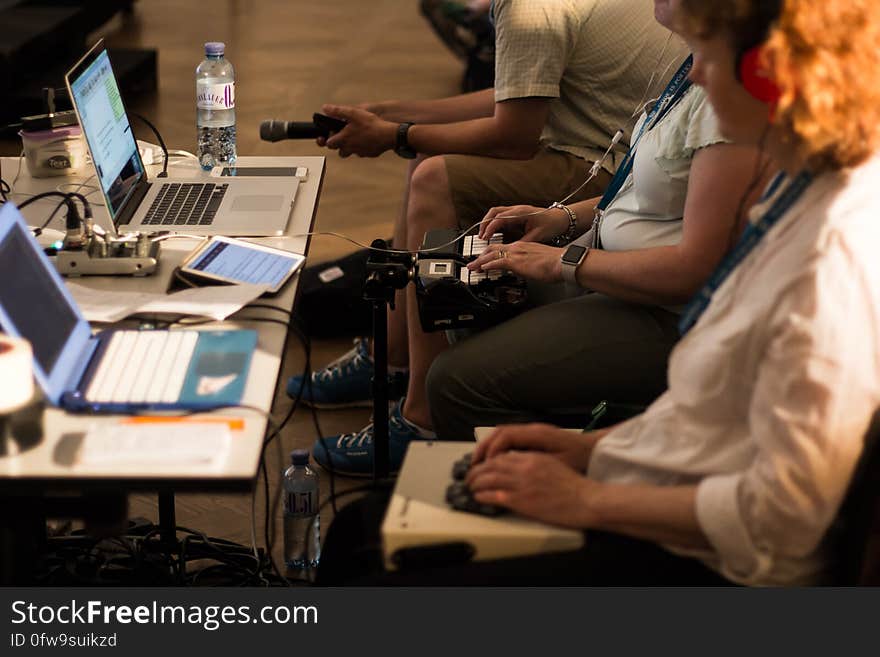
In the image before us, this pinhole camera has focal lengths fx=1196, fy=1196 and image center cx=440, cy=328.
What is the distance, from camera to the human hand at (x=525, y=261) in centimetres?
231

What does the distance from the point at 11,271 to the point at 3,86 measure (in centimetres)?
437

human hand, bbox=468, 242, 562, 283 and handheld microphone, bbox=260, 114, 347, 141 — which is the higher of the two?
human hand, bbox=468, 242, 562, 283

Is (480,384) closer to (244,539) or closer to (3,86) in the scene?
(244,539)

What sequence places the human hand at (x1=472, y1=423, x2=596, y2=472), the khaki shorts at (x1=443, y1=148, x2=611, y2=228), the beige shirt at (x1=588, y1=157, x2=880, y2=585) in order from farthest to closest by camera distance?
the khaki shorts at (x1=443, y1=148, x2=611, y2=228)
the human hand at (x1=472, y1=423, x2=596, y2=472)
the beige shirt at (x1=588, y1=157, x2=880, y2=585)

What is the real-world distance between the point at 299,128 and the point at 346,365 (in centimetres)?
72

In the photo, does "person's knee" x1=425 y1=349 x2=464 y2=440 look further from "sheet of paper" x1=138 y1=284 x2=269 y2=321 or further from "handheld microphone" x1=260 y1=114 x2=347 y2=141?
"handheld microphone" x1=260 y1=114 x2=347 y2=141

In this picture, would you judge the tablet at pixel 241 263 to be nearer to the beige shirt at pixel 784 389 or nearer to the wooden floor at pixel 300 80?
the wooden floor at pixel 300 80

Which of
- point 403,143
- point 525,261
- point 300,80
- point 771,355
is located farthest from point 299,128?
point 300,80

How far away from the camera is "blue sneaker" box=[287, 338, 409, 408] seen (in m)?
3.24

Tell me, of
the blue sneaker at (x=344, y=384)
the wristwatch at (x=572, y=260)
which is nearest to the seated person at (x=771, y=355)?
the wristwatch at (x=572, y=260)

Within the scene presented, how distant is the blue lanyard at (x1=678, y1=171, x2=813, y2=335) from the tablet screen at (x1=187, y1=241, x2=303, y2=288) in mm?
794

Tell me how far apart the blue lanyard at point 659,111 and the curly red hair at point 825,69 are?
73cm

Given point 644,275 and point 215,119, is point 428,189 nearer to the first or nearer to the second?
point 215,119

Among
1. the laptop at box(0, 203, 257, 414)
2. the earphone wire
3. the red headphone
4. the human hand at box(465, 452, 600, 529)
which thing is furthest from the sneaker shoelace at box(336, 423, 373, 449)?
the red headphone
